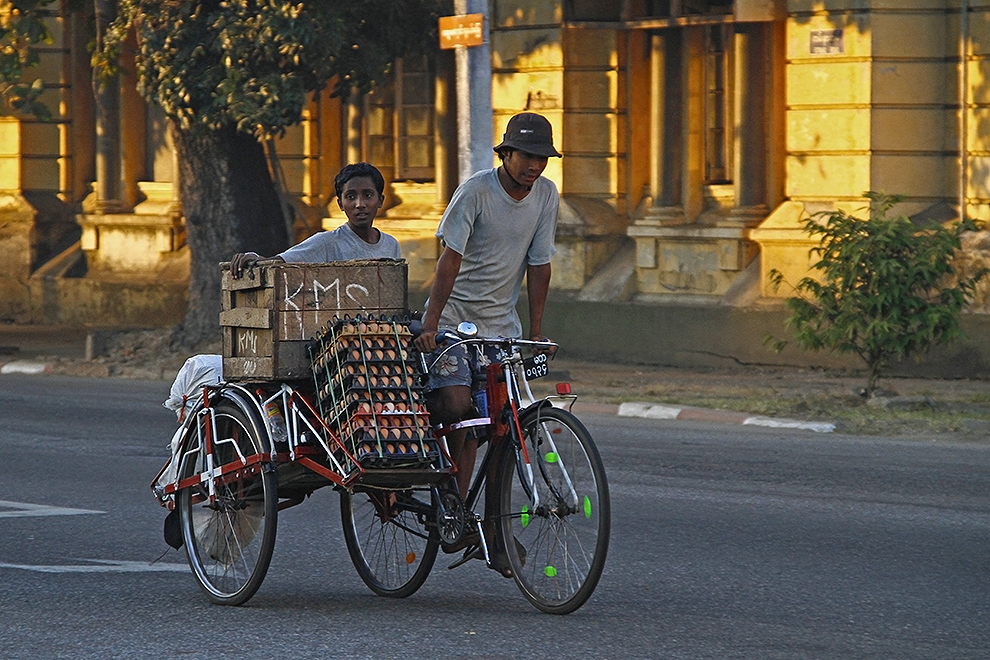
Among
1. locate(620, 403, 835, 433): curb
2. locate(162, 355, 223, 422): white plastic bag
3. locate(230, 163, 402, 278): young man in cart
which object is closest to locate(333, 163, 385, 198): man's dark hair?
locate(230, 163, 402, 278): young man in cart

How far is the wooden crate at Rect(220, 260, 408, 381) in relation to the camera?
6.28m

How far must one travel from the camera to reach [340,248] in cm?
676

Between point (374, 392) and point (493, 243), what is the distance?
2.82ft

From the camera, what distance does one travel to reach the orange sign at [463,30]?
49.3 ft

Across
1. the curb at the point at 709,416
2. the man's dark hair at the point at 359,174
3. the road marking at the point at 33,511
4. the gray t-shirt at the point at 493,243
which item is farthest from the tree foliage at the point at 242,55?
the gray t-shirt at the point at 493,243

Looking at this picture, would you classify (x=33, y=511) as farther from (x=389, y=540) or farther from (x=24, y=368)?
(x=24, y=368)

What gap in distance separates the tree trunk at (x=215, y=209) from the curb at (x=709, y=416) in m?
5.69

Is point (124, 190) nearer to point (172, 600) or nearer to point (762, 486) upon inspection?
point (762, 486)

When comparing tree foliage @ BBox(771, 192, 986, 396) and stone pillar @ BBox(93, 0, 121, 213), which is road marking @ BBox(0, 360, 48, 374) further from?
tree foliage @ BBox(771, 192, 986, 396)

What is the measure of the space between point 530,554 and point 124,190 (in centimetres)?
1777

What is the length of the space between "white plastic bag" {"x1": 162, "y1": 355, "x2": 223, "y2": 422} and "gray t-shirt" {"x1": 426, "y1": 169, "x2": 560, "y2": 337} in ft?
3.23

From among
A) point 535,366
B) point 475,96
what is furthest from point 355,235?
point 475,96

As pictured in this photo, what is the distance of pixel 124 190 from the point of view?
22.8 metres

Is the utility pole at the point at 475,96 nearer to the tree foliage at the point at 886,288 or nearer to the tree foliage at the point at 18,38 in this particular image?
the tree foliage at the point at 886,288
